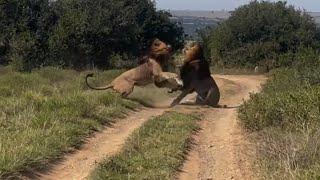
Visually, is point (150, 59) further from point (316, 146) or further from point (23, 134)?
point (316, 146)

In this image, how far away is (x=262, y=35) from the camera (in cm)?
4069

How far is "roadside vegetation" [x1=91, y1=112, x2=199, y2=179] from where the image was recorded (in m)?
7.70

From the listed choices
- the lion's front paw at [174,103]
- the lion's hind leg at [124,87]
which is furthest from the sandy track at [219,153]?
the lion's hind leg at [124,87]

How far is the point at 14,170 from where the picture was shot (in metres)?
7.42

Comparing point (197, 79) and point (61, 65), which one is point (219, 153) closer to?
point (197, 79)

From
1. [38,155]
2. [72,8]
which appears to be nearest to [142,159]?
[38,155]

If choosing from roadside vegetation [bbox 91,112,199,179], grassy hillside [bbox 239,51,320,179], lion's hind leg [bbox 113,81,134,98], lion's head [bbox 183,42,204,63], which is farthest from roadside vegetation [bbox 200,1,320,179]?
lion's hind leg [bbox 113,81,134,98]

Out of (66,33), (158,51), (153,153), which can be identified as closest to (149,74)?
(158,51)

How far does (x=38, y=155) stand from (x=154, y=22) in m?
32.4

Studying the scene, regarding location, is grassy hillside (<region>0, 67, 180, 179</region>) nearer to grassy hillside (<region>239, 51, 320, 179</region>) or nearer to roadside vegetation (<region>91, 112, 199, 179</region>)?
roadside vegetation (<region>91, 112, 199, 179</region>)

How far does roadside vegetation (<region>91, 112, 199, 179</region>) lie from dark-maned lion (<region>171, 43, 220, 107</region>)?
14.2 ft

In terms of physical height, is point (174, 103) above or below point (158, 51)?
below

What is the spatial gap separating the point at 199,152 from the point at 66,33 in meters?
21.6

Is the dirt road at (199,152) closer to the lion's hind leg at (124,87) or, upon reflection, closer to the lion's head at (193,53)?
the lion's hind leg at (124,87)
